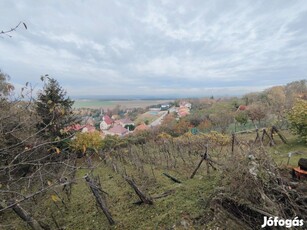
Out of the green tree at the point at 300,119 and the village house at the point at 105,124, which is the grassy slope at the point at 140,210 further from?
the village house at the point at 105,124

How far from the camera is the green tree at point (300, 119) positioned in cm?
886

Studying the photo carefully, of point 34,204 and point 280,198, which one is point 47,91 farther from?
point 280,198

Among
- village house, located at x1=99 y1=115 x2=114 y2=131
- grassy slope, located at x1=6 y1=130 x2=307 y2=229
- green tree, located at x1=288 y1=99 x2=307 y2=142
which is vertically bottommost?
village house, located at x1=99 y1=115 x2=114 y2=131

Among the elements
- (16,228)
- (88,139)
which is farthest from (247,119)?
(16,228)

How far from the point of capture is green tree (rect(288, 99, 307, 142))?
8.86m

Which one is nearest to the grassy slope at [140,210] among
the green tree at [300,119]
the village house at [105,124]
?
the green tree at [300,119]

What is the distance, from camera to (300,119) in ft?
29.1

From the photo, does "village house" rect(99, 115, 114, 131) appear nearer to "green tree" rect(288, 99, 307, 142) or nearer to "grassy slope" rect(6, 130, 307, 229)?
"green tree" rect(288, 99, 307, 142)

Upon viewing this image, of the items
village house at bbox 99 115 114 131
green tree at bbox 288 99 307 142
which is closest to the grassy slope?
green tree at bbox 288 99 307 142

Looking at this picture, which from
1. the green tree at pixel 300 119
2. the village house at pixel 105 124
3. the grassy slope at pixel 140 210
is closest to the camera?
the grassy slope at pixel 140 210

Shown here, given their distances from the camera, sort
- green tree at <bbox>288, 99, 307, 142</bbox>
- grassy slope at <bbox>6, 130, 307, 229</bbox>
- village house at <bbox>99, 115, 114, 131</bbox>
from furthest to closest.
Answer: village house at <bbox>99, 115, 114, 131</bbox>, green tree at <bbox>288, 99, 307, 142</bbox>, grassy slope at <bbox>6, 130, 307, 229</bbox>

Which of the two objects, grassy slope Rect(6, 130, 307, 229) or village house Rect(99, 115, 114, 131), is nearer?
grassy slope Rect(6, 130, 307, 229)

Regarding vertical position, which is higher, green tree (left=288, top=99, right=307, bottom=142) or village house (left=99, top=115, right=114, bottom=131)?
green tree (left=288, top=99, right=307, bottom=142)

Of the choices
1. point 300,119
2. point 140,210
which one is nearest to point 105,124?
point 300,119
